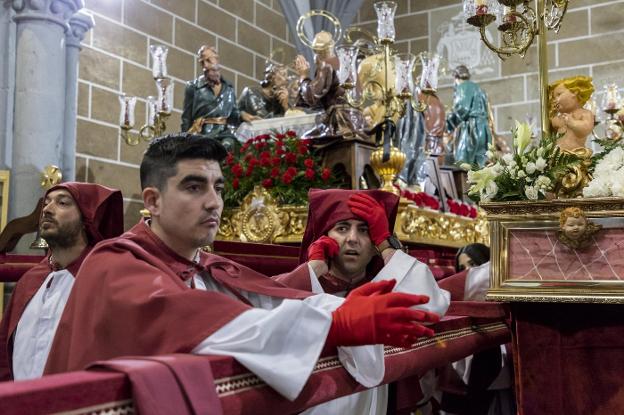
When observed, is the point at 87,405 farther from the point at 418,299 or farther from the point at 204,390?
the point at 418,299

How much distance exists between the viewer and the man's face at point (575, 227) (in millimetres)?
3072

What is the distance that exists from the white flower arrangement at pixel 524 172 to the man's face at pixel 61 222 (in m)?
1.77

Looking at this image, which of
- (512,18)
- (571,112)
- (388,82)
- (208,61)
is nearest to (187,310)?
(571,112)

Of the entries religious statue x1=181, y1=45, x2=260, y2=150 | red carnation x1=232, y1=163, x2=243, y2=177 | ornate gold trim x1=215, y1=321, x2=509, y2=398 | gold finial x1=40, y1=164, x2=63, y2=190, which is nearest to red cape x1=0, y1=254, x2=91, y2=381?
ornate gold trim x1=215, y1=321, x2=509, y2=398

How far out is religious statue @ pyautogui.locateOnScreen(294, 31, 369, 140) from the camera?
Answer: 7242 mm

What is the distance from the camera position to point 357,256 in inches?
134

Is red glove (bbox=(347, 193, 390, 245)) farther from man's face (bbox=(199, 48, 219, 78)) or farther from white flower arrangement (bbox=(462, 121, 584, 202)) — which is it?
man's face (bbox=(199, 48, 219, 78))

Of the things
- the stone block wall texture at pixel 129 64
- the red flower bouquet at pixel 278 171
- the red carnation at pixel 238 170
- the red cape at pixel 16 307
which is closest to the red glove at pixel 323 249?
the red cape at pixel 16 307

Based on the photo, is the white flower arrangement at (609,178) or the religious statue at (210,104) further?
the religious statue at (210,104)

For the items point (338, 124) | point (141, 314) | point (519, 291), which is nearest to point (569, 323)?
point (519, 291)

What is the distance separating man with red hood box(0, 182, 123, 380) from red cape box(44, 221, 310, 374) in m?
0.90

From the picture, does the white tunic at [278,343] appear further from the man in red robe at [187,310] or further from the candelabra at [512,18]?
the candelabra at [512,18]

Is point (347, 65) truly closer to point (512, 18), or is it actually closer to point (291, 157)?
point (291, 157)

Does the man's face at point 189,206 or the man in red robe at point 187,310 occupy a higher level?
the man's face at point 189,206
